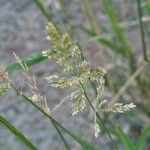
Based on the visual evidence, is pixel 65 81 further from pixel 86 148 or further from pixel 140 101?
pixel 140 101

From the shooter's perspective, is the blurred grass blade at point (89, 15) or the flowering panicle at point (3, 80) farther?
the blurred grass blade at point (89, 15)

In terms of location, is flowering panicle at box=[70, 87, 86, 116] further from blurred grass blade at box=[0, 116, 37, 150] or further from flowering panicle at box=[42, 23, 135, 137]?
blurred grass blade at box=[0, 116, 37, 150]

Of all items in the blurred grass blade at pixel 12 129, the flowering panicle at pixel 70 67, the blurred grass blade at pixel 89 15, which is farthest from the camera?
the blurred grass blade at pixel 89 15

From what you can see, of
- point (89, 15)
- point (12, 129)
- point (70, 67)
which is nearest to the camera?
point (70, 67)

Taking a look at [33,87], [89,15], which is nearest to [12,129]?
[33,87]

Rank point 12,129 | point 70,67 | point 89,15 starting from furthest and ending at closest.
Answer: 1. point 89,15
2. point 12,129
3. point 70,67

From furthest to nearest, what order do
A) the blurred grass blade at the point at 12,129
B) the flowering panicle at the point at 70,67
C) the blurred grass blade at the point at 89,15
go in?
the blurred grass blade at the point at 89,15 → the blurred grass blade at the point at 12,129 → the flowering panicle at the point at 70,67

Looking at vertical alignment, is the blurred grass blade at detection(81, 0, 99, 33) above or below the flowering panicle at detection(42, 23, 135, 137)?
below

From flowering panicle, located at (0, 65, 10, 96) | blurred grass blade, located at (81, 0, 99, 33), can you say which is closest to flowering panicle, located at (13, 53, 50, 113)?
flowering panicle, located at (0, 65, 10, 96)

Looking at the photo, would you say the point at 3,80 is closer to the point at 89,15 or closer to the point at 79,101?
the point at 79,101

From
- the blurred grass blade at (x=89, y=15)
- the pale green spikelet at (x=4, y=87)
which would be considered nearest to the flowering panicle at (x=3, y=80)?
the pale green spikelet at (x=4, y=87)

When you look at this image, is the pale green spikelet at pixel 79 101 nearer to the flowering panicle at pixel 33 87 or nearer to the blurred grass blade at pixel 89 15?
the flowering panicle at pixel 33 87

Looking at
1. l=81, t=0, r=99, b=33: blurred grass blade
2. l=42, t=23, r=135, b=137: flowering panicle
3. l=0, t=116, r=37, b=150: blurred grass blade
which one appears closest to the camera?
l=42, t=23, r=135, b=137: flowering panicle
